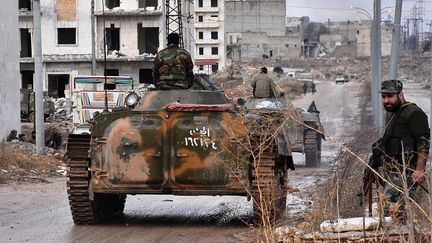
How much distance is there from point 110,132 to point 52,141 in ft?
59.4

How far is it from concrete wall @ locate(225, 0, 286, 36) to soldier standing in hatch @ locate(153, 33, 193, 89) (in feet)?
451

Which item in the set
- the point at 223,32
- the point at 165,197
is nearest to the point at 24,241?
the point at 165,197

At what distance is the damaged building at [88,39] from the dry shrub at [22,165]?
4258cm

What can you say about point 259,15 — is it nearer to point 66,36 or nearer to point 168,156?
point 66,36

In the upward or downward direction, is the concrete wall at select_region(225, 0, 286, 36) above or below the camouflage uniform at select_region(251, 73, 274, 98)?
above

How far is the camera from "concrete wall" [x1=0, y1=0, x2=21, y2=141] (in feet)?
112

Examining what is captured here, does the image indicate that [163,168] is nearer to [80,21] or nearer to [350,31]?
[80,21]

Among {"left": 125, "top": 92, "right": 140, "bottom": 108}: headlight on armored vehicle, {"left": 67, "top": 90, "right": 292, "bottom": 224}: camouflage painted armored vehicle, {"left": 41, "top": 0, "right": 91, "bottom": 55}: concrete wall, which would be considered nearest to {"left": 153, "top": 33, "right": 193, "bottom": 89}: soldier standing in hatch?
{"left": 125, "top": 92, "right": 140, "bottom": 108}: headlight on armored vehicle

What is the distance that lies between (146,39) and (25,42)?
26.3 ft

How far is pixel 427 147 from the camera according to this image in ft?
32.6

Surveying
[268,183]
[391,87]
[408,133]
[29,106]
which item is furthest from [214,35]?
[408,133]

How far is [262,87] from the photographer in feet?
79.3

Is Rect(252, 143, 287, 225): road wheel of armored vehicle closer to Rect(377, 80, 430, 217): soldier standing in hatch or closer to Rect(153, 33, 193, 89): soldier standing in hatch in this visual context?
Rect(153, 33, 193, 89): soldier standing in hatch

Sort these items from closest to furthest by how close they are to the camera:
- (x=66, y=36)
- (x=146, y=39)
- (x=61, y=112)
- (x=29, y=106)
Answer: (x=29, y=106) < (x=61, y=112) < (x=66, y=36) < (x=146, y=39)
